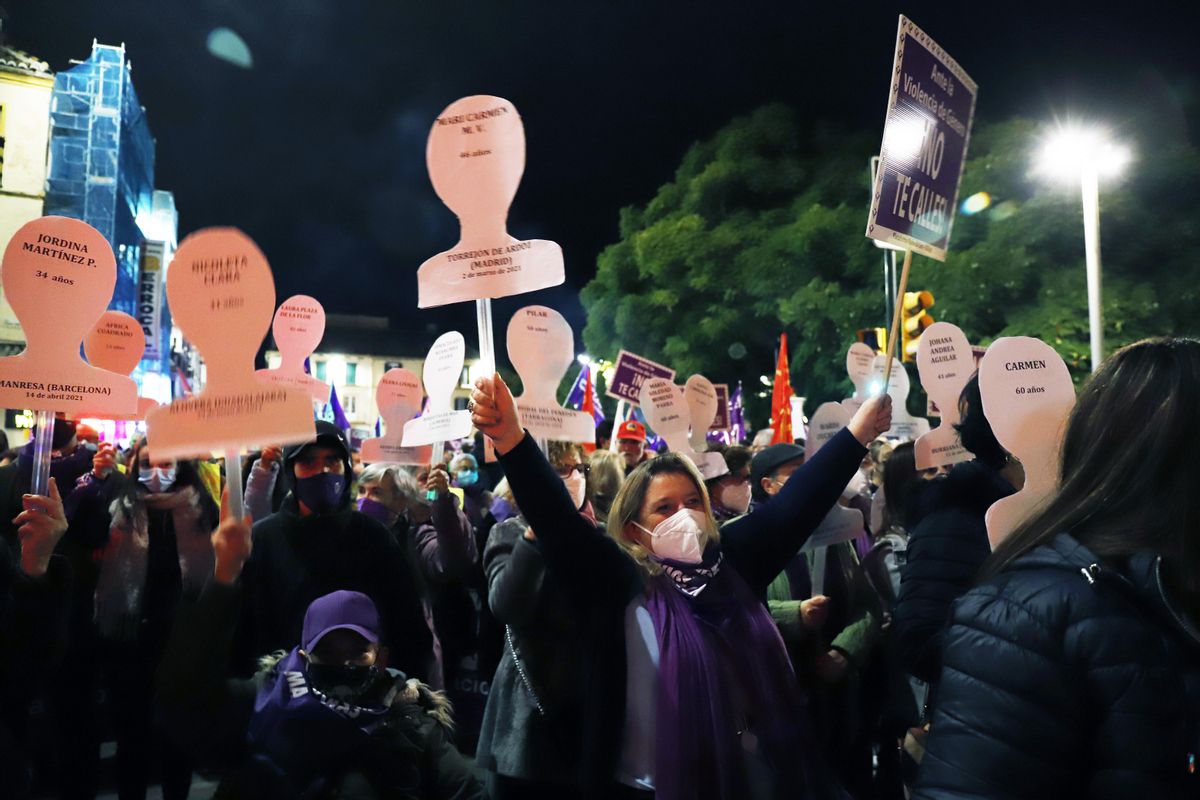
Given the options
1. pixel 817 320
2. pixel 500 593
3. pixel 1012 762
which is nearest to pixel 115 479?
pixel 500 593

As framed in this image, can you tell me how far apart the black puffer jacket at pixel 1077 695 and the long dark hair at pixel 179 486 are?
358 cm

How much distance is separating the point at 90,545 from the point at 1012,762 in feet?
15.7

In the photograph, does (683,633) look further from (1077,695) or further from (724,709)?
(1077,695)

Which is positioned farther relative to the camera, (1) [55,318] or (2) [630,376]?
(2) [630,376]

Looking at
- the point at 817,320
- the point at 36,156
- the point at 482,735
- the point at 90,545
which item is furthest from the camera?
the point at 36,156

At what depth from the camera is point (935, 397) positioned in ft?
14.9

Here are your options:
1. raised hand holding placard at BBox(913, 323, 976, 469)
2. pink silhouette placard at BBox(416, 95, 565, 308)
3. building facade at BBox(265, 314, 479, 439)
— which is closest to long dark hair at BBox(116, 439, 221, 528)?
pink silhouette placard at BBox(416, 95, 565, 308)

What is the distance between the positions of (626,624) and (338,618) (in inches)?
42.4

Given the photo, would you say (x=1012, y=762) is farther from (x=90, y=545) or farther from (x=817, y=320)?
(x=817, y=320)

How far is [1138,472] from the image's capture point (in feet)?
5.41

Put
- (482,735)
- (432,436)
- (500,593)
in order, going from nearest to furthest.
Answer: (500,593) < (482,735) < (432,436)

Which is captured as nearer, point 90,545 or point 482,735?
point 482,735

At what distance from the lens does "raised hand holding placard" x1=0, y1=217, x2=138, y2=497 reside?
3.05 metres

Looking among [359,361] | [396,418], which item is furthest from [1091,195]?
[359,361]
